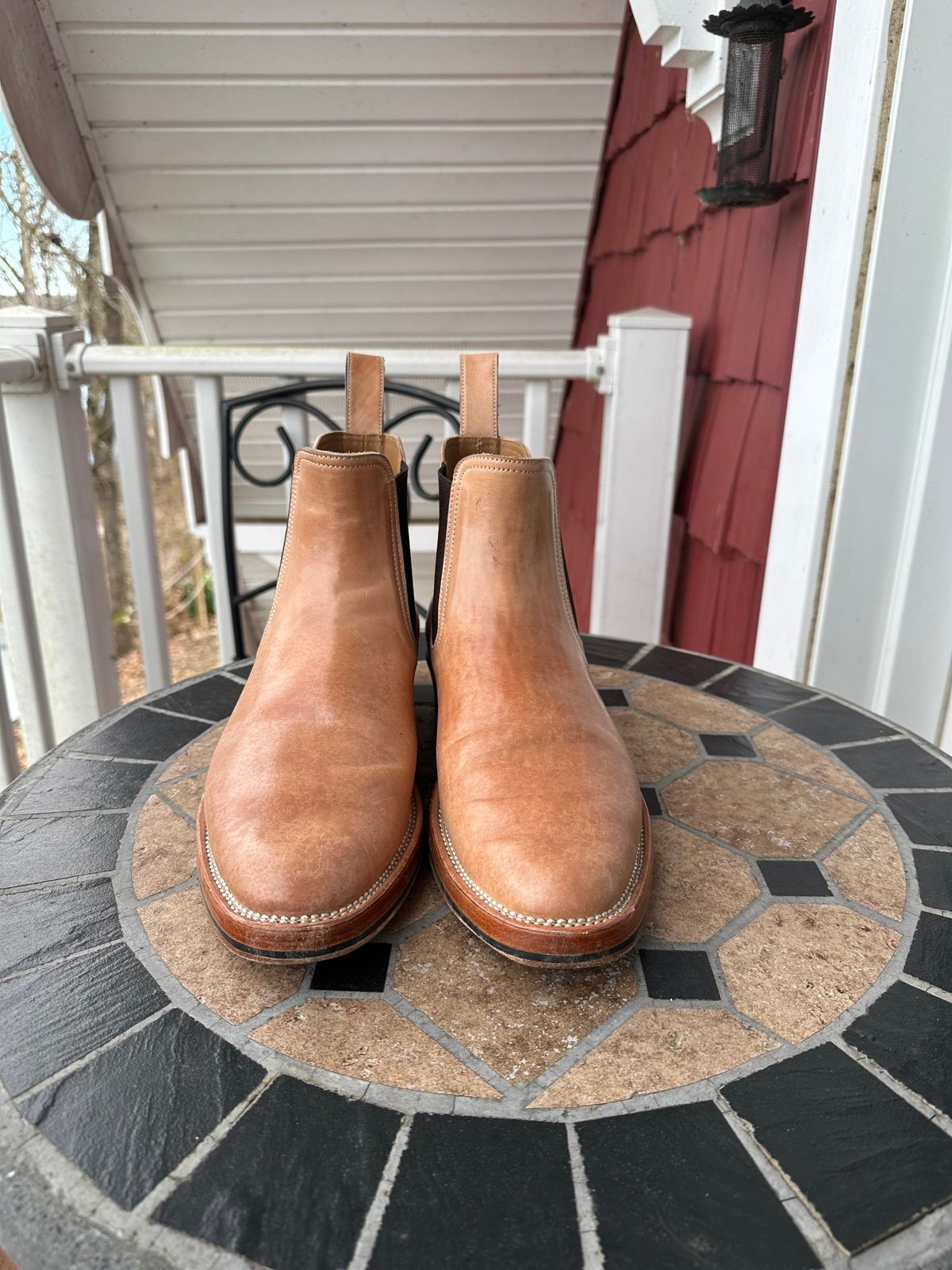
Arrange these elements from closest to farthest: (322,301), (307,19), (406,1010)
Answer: (406,1010) < (307,19) < (322,301)

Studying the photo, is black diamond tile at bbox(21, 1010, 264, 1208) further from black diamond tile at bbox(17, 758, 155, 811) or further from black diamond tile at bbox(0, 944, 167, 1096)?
black diamond tile at bbox(17, 758, 155, 811)

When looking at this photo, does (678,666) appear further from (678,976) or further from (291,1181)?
(291,1181)

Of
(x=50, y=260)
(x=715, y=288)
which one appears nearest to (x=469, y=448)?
(x=715, y=288)

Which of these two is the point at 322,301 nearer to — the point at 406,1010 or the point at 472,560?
the point at 472,560

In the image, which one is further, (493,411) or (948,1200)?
(493,411)

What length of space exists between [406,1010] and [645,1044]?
13 centimetres

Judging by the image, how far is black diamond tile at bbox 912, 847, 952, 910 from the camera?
1.84 feet

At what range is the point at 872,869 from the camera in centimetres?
59

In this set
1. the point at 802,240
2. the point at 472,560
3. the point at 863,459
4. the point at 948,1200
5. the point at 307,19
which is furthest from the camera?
the point at 307,19

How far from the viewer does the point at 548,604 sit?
681mm

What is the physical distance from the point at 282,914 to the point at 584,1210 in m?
0.21

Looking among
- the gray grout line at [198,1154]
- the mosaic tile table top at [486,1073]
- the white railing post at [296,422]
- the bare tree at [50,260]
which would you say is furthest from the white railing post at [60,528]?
the gray grout line at [198,1154]

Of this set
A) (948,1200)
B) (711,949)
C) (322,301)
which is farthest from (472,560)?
(322,301)

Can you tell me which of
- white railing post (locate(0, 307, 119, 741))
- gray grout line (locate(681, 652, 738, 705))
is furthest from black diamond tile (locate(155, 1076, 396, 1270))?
white railing post (locate(0, 307, 119, 741))
